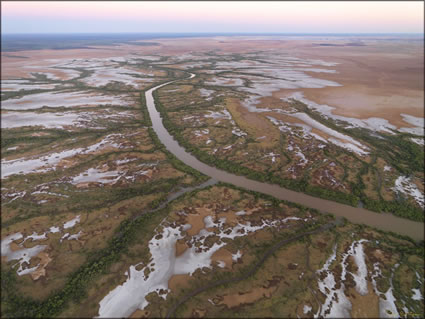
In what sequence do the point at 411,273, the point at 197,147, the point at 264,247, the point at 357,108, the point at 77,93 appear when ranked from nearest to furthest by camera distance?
the point at 411,273 < the point at 264,247 < the point at 197,147 < the point at 357,108 < the point at 77,93

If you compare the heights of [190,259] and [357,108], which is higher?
[357,108]

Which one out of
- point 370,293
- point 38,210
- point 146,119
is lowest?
point 370,293

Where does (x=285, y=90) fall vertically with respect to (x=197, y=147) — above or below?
above

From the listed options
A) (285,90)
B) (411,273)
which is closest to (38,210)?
(411,273)

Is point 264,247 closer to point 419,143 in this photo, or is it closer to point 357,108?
point 419,143

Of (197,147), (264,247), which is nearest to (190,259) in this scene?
(264,247)

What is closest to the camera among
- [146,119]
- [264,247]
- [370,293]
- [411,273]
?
[370,293]

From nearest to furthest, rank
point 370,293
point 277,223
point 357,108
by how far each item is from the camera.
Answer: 1. point 370,293
2. point 277,223
3. point 357,108

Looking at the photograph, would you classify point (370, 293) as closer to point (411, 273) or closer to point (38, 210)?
point (411, 273)

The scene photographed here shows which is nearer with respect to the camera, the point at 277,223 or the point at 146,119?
the point at 277,223
